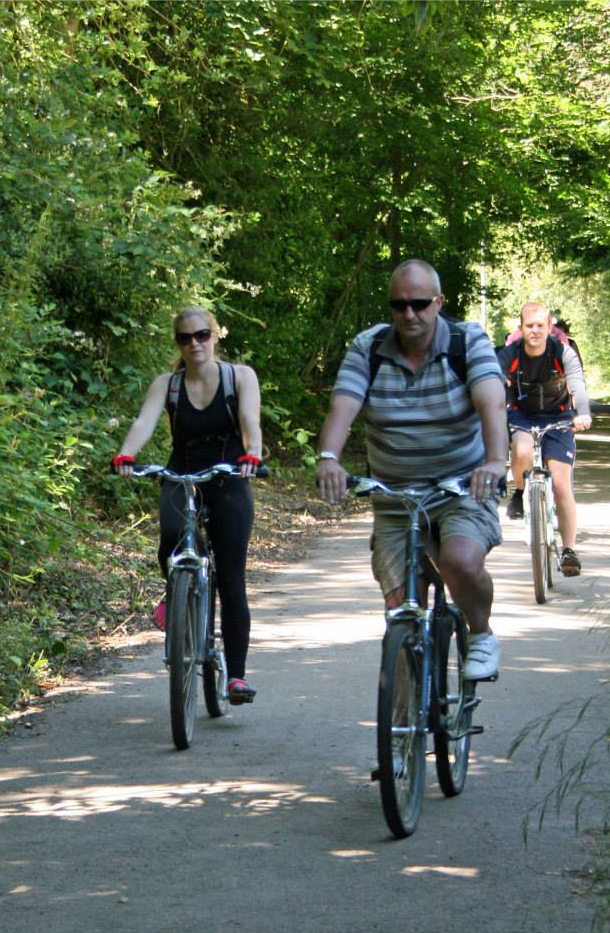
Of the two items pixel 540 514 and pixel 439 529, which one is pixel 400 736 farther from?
pixel 540 514

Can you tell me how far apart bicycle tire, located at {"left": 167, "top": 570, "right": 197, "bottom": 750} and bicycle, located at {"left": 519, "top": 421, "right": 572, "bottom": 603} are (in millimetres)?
4058

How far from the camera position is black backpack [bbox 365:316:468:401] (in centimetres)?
555

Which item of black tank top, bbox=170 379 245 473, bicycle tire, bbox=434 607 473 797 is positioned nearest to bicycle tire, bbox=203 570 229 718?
black tank top, bbox=170 379 245 473

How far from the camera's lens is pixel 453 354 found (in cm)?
555

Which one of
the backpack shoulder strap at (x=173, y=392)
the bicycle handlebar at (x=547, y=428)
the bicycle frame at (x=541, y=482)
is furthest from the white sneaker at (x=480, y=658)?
the bicycle handlebar at (x=547, y=428)

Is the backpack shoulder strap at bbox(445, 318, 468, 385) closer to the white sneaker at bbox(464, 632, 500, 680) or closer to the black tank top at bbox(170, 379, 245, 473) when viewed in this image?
the white sneaker at bbox(464, 632, 500, 680)

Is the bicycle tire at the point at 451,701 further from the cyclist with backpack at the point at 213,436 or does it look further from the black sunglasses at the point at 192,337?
the black sunglasses at the point at 192,337

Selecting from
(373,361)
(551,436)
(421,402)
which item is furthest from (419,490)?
(551,436)

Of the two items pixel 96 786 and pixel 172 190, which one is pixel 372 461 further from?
pixel 172 190

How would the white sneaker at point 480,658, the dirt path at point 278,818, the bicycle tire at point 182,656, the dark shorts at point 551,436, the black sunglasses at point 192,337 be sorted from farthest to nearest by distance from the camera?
the dark shorts at point 551,436, the black sunglasses at point 192,337, the bicycle tire at point 182,656, the white sneaker at point 480,658, the dirt path at point 278,818

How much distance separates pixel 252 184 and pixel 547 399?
351 inches

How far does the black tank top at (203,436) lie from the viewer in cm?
692

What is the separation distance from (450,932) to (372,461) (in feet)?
6.48

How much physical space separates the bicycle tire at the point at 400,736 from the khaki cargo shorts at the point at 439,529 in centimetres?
39
